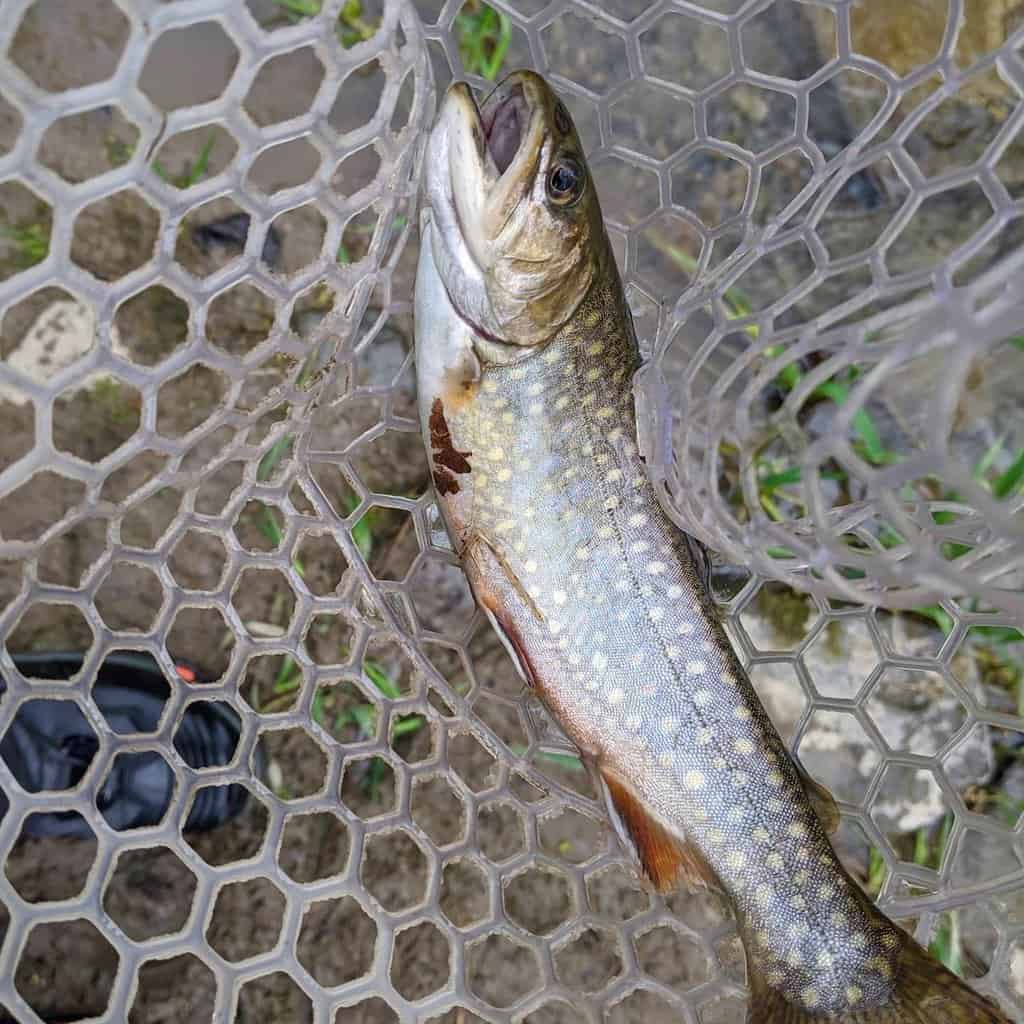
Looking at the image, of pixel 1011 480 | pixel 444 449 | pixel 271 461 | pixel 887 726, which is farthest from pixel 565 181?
pixel 887 726

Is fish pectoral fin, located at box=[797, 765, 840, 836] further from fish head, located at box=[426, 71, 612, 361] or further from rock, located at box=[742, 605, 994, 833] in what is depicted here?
fish head, located at box=[426, 71, 612, 361]

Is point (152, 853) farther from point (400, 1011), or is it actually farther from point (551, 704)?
point (551, 704)

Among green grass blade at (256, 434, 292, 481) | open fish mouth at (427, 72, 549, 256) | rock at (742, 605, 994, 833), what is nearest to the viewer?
open fish mouth at (427, 72, 549, 256)

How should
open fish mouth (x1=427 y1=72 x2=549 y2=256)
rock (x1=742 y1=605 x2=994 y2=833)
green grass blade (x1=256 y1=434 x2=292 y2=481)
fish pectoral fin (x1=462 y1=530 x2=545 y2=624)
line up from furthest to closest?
rock (x1=742 y1=605 x2=994 y2=833), green grass blade (x1=256 y1=434 x2=292 y2=481), fish pectoral fin (x1=462 y1=530 x2=545 y2=624), open fish mouth (x1=427 y1=72 x2=549 y2=256)

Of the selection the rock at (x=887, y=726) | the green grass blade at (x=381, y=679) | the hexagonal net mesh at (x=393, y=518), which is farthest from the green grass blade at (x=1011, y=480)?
the green grass blade at (x=381, y=679)

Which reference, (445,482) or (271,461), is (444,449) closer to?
(445,482)

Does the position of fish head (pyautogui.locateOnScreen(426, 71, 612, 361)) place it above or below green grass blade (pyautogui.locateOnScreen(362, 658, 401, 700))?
above

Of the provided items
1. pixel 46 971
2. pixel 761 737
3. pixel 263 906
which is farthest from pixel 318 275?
pixel 46 971

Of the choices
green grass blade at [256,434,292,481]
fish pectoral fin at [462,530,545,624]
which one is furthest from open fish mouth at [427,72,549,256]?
green grass blade at [256,434,292,481]
